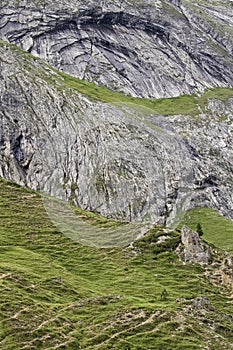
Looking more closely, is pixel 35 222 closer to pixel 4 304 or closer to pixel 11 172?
pixel 11 172

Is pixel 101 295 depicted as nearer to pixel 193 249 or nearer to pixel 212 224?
pixel 193 249

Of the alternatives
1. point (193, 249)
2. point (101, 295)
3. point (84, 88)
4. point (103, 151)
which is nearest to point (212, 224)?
point (103, 151)

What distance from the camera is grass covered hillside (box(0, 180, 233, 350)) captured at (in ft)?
199

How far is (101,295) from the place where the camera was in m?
74.6

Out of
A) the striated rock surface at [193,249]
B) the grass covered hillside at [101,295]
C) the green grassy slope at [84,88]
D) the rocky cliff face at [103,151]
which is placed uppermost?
the green grassy slope at [84,88]

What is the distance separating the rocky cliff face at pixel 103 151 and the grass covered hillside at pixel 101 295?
34.3m

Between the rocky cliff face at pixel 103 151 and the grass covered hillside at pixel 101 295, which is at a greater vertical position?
the rocky cliff face at pixel 103 151

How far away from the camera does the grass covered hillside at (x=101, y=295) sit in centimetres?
6053

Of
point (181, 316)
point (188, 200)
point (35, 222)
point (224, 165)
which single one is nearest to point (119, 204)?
point (188, 200)

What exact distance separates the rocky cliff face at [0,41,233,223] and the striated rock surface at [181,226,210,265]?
4100 cm

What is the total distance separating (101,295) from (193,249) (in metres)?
25.8

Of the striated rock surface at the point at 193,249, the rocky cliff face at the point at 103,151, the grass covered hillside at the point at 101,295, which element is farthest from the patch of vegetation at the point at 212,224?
the grass covered hillside at the point at 101,295

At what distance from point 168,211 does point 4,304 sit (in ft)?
298

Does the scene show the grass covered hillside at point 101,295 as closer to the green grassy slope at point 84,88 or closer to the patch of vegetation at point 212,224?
the patch of vegetation at point 212,224
